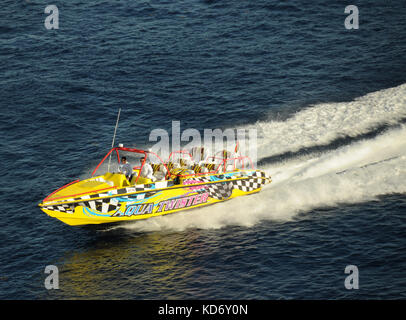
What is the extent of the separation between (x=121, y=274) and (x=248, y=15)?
28999 mm

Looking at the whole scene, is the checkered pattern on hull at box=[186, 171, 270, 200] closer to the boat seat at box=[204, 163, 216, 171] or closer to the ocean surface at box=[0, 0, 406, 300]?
the ocean surface at box=[0, 0, 406, 300]

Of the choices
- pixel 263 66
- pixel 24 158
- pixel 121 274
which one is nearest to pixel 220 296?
pixel 121 274

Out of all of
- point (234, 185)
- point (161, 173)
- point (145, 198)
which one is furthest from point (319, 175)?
point (145, 198)

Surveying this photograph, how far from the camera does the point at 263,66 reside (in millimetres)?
38469

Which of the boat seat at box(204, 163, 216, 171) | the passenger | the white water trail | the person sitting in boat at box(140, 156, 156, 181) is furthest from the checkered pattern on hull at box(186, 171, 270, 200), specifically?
the person sitting in boat at box(140, 156, 156, 181)

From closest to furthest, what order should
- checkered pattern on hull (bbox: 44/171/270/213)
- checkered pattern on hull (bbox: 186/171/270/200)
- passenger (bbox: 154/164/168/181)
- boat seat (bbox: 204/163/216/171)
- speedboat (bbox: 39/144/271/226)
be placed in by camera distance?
1. checkered pattern on hull (bbox: 44/171/270/213)
2. speedboat (bbox: 39/144/271/226)
3. checkered pattern on hull (bbox: 186/171/270/200)
4. passenger (bbox: 154/164/168/181)
5. boat seat (bbox: 204/163/216/171)

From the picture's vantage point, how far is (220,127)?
3234cm

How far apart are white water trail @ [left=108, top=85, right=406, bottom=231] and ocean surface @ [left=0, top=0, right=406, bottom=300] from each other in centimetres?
9

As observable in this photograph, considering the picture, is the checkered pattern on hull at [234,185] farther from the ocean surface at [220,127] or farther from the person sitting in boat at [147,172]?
the person sitting in boat at [147,172]

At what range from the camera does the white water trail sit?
24.7 meters

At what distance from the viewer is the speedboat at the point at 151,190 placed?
23.2 metres

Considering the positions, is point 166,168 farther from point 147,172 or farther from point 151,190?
point 151,190

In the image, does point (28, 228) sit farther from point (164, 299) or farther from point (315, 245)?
point (315, 245)

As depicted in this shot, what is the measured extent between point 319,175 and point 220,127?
310 inches
